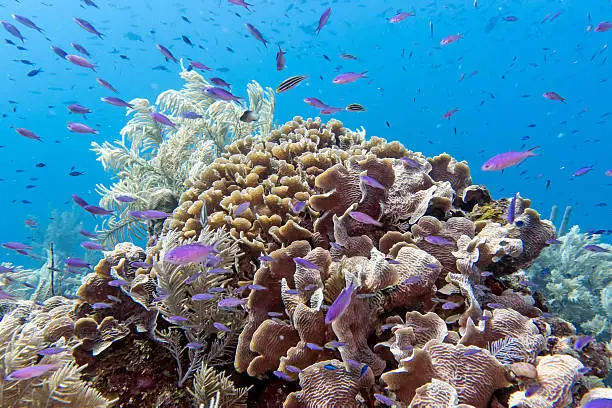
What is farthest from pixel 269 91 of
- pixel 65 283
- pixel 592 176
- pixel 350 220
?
pixel 592 176

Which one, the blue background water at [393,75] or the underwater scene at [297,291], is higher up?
the blue background water at [393,75]

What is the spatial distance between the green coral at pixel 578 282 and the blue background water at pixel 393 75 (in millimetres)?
70463

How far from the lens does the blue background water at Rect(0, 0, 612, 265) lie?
7650cm

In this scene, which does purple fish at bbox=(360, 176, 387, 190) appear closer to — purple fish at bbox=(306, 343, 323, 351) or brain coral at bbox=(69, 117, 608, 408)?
brain coral at bbox=(69, 117, 608, 408)

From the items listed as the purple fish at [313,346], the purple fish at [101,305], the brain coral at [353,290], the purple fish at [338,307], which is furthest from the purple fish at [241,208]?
the purple fish at [338,307]

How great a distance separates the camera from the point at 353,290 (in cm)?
209

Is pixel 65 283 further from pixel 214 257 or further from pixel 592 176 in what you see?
pixel 592 176

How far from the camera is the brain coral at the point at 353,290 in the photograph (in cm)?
200

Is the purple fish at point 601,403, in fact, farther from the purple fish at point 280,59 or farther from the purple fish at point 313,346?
the purple fish at point 280,59

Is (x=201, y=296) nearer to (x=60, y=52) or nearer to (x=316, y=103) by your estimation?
Answer: (x=316, y=103)

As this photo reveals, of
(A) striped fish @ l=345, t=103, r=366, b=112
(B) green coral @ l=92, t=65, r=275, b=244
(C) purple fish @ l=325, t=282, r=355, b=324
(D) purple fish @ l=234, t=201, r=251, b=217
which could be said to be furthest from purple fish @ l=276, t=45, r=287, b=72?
(C) purple fish @ l=325, t=282, r=355, b=324

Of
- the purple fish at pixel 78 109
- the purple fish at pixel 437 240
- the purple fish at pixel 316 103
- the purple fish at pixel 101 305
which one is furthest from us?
the purple fish at pixel 78 109

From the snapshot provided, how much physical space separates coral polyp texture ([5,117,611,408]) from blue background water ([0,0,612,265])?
7808 cm

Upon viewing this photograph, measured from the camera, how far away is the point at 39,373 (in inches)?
67.0
